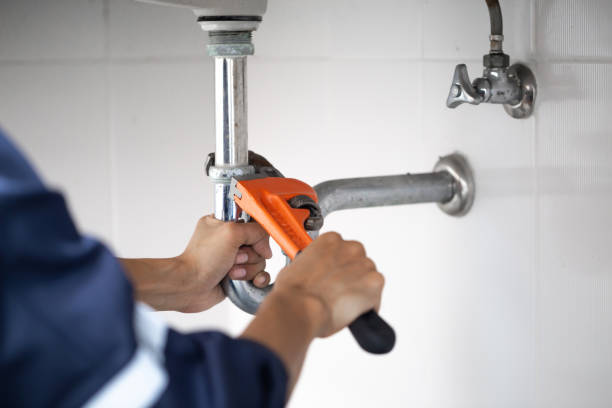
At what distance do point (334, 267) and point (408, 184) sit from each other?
263mm

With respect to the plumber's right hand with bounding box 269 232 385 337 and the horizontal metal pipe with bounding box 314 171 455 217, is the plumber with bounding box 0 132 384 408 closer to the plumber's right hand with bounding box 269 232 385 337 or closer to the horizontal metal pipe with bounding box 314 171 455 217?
the plumber's right hand with bounding box 269 232 385 337

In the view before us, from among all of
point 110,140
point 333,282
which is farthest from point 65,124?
point 333,282

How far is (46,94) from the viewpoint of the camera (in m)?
0.97

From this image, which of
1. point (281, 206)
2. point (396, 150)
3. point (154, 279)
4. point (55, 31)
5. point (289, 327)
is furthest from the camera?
point (55, 31)

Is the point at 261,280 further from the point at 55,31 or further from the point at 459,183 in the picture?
the point at 55,31

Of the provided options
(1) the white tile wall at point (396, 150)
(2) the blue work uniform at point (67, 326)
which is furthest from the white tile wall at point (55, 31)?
A: (2) the blue work uniform at point (67, 326)

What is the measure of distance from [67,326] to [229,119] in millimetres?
344

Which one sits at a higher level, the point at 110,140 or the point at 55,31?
the point at 55,31

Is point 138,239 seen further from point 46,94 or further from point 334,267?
point 334,267

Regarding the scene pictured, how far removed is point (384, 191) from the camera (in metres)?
0.64

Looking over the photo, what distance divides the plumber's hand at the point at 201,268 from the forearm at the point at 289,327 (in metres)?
0.24

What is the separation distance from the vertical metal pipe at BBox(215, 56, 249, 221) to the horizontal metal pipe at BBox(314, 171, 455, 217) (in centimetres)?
9

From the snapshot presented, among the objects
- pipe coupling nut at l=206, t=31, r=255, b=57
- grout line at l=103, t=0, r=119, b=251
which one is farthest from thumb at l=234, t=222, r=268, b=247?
grout line at l=103, t=0, r=119, b=251

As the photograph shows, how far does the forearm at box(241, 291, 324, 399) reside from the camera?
32 cm
